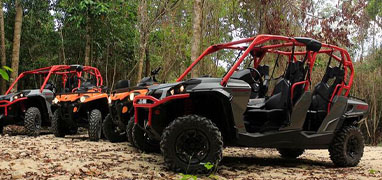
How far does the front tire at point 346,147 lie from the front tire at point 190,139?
2268 mm

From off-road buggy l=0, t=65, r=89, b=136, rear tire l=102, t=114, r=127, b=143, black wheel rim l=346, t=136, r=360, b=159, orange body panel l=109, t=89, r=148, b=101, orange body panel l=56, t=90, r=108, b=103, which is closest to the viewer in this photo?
black wheel rim l=346, t=136, r=360, b=159

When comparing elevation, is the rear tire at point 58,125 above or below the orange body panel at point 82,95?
below

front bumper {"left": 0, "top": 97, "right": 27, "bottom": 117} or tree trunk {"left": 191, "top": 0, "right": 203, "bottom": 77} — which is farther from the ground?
tree trunk {"left": 191, "top": 0, "right": 203, "bottom": 77}

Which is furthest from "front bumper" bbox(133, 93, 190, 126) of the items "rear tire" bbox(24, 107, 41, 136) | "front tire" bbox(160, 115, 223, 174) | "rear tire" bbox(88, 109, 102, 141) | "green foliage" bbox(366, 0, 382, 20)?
"green foliage" bbox(366, 0, 382, 20)

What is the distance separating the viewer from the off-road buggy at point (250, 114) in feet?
17.5

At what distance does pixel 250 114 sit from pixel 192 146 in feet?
3.81

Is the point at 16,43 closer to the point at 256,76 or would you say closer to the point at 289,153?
the point at 289,153

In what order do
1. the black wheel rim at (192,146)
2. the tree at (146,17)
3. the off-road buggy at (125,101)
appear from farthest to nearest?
the tree at (146,17)
the off-road buggy at (125,101)
the black wheel rim at (192,146)

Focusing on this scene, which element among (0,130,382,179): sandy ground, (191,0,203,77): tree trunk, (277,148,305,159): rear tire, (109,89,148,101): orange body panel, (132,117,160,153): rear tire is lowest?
(277,148,305,159): rear tire

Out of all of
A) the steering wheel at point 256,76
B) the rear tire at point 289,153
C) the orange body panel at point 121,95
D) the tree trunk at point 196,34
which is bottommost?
the rear tire at point 289,153

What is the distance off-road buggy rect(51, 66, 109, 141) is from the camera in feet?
31.8

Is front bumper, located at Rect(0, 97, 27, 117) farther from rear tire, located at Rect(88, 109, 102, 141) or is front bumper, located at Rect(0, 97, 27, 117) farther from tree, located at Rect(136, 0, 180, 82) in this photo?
tree, located at Rect(136, 0, 180, 82)

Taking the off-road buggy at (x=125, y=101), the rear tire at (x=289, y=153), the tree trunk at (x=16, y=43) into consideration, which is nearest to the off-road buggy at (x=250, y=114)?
the off-road buggy at (x=125, y=101)

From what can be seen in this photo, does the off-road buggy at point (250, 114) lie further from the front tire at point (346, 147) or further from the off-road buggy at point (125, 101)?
the off-road buggy at point (125, 101)
